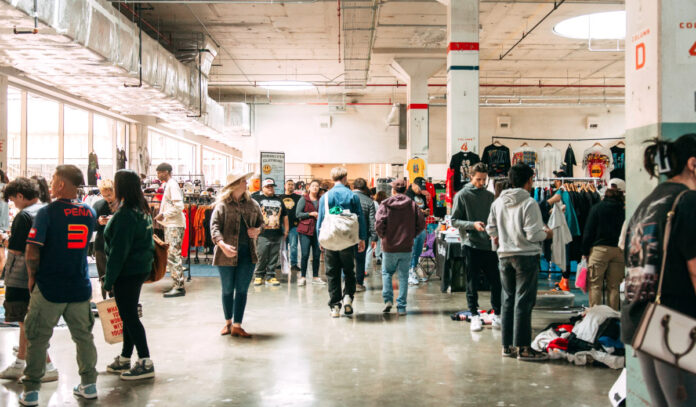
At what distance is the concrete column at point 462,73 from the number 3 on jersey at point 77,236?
6.40 m

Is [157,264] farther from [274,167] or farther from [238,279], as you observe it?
[274,167]

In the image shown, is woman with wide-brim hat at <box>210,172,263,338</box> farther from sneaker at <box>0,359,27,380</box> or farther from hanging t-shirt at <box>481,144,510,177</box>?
hanging t-shirt at <box>481,144,510,177</box>

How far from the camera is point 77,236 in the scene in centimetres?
340

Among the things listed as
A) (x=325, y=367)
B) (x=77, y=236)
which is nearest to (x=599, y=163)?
(x=325, y=367)

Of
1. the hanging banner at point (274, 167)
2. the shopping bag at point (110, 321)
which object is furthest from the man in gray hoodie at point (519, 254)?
the hanging banner at point (274, 167)

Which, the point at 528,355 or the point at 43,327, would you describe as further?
the point at 528,355

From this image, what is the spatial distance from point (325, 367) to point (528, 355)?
1636 millimetres

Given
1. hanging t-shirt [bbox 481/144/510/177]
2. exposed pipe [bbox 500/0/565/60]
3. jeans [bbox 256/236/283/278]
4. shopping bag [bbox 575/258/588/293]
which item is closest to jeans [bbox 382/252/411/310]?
shopping bag [bbox 575/258/588/293]

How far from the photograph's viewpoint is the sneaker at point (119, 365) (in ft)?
13.3

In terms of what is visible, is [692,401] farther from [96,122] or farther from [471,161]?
[96,122]

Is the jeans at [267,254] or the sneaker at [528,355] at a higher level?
the jeans at [267,254]

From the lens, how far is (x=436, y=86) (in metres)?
18.4

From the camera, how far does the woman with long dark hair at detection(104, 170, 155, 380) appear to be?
368 centimetres

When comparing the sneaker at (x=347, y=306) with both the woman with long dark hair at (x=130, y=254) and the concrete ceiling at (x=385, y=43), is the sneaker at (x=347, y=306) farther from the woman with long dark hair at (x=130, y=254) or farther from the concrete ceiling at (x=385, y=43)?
the concrete ceiling at (x=385, y=43)
